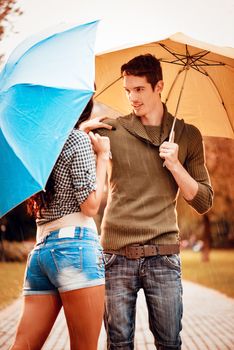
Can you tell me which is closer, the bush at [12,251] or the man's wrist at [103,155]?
the man's wrist at [103,155]

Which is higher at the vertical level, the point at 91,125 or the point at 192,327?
the point at 91,125

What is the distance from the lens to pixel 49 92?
11.9ft

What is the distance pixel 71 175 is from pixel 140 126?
1.07 metres

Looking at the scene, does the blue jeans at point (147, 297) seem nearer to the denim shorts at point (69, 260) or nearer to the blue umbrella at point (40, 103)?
the denim shorts at point (69, 260)

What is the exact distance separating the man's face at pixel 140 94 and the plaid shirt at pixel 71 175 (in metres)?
0.99

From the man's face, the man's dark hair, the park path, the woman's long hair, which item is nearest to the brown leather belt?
the woman's long hair

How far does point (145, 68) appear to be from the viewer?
4.55 m

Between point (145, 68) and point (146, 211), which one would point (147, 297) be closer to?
point (146, 211)

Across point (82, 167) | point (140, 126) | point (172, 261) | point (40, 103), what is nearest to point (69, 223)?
point (82, 167)

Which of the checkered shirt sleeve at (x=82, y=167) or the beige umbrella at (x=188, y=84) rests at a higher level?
the beige umbrella at (x=188, y=84)

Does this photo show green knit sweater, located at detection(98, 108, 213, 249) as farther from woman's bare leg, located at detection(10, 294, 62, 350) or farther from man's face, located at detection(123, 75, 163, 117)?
woman's bare leg, located at detection(10, 294, 62, 350)

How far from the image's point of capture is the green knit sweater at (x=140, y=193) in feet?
14.4

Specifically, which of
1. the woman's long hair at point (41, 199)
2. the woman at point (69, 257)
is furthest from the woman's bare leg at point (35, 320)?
the woman's long hair at point (41, 199)

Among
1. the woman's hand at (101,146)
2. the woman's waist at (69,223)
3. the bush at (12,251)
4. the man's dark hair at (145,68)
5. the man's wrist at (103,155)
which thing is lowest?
the woman's waist at (69,223)
